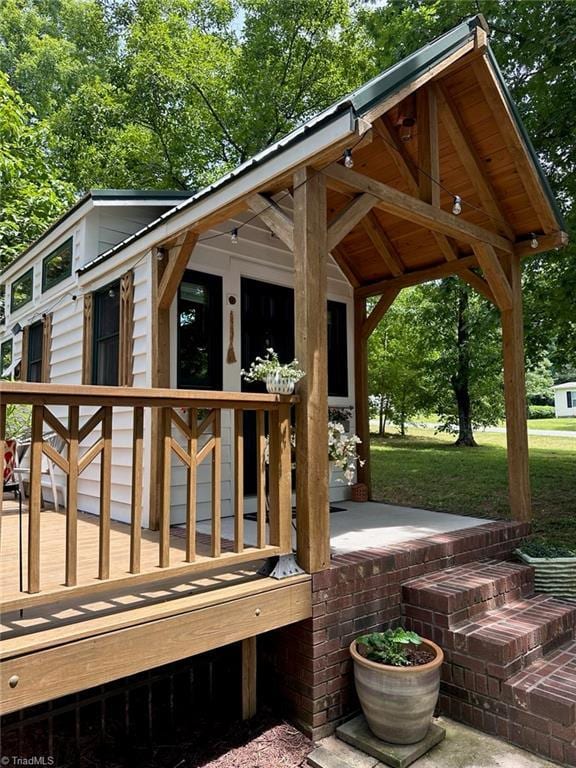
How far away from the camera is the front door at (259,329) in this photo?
213 inches

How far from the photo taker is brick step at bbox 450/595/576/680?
3059 mm

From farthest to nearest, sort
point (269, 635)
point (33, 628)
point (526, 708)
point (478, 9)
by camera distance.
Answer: point (478, 9) → point (269, 635) → point (526, 708) → point (33, 628)

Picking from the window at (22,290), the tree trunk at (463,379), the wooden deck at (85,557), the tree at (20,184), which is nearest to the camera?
the wooden deck at (85,557)

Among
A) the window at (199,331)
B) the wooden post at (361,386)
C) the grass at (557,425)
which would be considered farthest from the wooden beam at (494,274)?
the grass at (557,425)

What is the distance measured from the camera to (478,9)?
725 cm

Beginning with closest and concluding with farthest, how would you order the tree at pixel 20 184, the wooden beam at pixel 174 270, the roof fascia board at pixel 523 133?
the roof fascia board at pixel 523 133, the wooden beam at pixel 174 270, the tree at pixel 20 184

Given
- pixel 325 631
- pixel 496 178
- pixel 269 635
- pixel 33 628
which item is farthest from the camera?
pixel 496 178

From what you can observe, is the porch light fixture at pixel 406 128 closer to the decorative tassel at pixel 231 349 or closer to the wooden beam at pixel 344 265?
the wooden beam at pixel 344 265

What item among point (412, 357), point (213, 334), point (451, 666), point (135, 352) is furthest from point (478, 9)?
point (412, 357)

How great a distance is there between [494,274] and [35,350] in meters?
6.25

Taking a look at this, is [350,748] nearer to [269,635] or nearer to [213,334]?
[269,635]

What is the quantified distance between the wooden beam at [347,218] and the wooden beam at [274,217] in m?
0.27

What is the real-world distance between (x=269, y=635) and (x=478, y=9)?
28.3 feet

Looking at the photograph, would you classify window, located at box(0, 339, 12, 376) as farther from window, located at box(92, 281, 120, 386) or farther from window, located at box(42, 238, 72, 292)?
window, located at box(92, 281, 120, 386)
